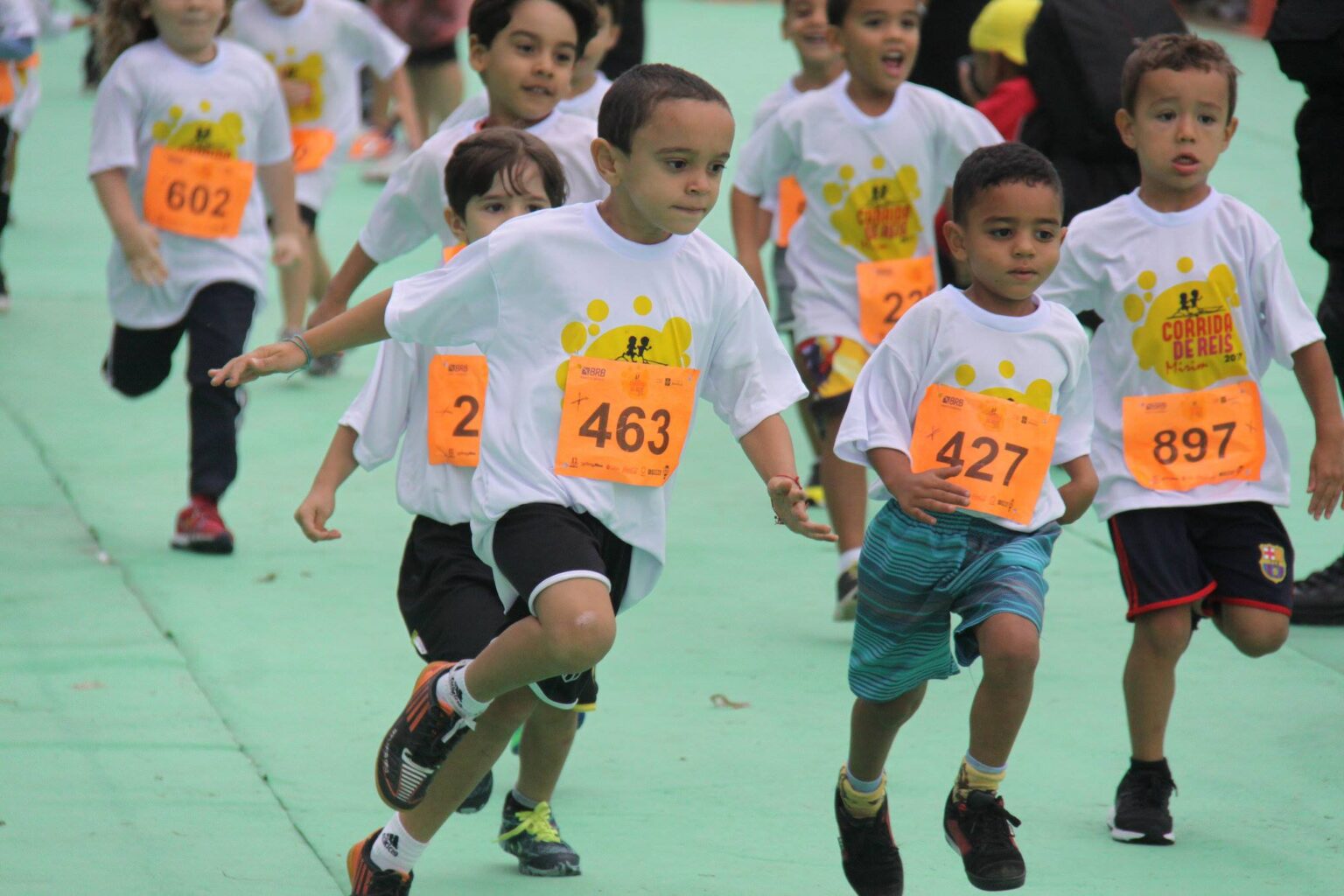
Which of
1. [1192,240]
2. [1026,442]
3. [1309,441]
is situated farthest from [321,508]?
[1309,441]

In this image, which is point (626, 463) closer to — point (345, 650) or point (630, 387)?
point (630, 387)

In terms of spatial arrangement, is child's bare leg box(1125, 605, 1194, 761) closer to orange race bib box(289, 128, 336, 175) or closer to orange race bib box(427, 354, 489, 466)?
orange race bib box(427, 354, 489, 466)

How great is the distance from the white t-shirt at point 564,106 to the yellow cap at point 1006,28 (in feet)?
5.82

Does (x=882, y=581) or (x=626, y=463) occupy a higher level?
(x=626, y=463)

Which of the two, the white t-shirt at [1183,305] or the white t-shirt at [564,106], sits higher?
the white t-shirt at [564,106]

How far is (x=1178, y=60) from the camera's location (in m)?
4.36

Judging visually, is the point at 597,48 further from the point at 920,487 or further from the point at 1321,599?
the point at 920,487

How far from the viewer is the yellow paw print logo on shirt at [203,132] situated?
634 cm

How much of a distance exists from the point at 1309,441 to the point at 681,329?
189 inches

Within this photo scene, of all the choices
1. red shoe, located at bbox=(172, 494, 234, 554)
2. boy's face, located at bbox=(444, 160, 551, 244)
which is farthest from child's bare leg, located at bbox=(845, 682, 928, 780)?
red shoe, located at bbox=(172, 494, 234, 554)

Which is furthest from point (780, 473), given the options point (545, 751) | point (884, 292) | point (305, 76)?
point (305, 76)

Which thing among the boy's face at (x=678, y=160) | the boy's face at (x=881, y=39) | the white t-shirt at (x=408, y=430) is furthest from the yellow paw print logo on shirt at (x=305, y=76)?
the boy's face at (x=678, y=160)

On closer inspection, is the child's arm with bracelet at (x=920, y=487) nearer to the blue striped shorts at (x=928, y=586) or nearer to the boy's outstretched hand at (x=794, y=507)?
the blue striped shorts at (x=928, y=586)

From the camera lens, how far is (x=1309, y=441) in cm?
769
